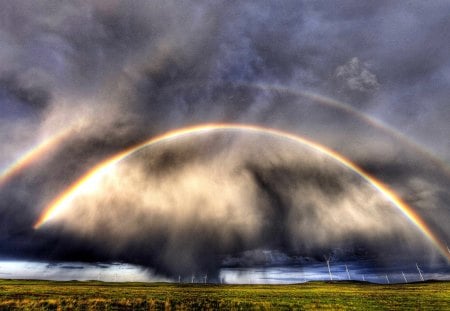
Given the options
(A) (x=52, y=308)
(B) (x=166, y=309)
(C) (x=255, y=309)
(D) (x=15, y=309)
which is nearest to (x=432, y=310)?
(C) (x=255, y=309)

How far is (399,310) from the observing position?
93.0 feet

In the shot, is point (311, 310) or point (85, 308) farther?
point (311, 310)

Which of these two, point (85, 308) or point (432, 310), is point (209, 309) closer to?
point (85, 308)

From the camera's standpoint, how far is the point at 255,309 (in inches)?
1087

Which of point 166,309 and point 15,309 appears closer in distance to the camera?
point 15,309

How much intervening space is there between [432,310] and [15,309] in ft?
135

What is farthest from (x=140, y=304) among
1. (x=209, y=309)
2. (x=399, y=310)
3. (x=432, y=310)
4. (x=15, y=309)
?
(x=432, y=310)

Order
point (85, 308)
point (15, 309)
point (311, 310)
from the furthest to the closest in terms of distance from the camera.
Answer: point (311, 310), point (85, 308), point (15, 309)

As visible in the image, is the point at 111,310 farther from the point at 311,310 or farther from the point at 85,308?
the point at 311,310

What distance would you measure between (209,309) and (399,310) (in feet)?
66.8

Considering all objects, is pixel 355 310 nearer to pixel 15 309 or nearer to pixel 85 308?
pixel 85 308

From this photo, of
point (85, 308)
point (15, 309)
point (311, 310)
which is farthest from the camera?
point (311, 310)

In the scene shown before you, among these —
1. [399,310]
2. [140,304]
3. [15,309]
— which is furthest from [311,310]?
[15,309]

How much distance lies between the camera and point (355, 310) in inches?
1135
